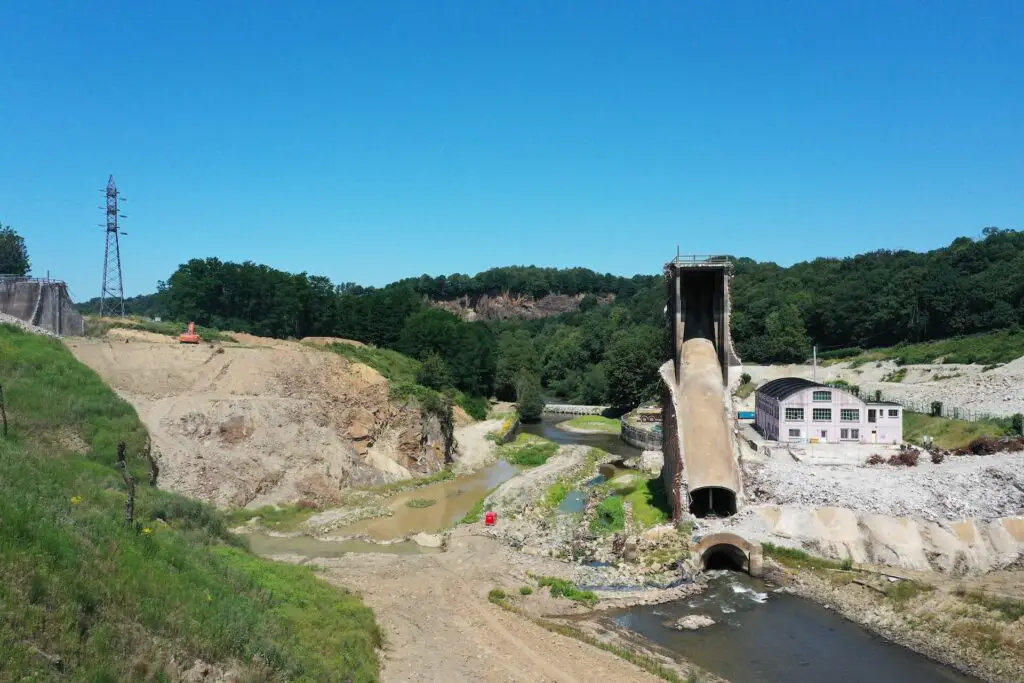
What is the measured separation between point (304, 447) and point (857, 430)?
1273 inches

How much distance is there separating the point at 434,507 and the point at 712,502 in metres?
14.6

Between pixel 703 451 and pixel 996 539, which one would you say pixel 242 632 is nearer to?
pixel 703 451

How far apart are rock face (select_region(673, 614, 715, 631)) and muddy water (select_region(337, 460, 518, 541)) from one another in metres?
13.6

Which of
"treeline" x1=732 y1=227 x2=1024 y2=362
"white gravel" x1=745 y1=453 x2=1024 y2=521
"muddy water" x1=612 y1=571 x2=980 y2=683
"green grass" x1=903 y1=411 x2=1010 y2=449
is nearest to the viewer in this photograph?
"muddy water" x1=612 y1=571 x2=980 y2=683

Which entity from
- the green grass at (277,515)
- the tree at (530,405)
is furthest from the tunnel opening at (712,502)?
the tree at (530,405)

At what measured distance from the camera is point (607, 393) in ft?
237

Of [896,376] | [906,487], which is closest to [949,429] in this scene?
[906,487]

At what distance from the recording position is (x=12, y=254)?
68.8 m

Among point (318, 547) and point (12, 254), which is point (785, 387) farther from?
point (12, 254)

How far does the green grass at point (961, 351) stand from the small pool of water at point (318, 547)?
172ft

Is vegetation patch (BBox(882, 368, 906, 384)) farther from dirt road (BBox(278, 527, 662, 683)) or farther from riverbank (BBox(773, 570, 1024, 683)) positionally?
dirt road (BBox(278, 527, 662, 683))

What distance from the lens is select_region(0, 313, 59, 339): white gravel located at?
37572 millimetres

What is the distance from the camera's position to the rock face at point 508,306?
18412 centimetres

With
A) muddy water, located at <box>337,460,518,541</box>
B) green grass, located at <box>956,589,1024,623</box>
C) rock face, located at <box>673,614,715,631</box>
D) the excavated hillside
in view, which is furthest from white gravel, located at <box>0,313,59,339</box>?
green grass, located at <box>956,589,1024,623</box>
